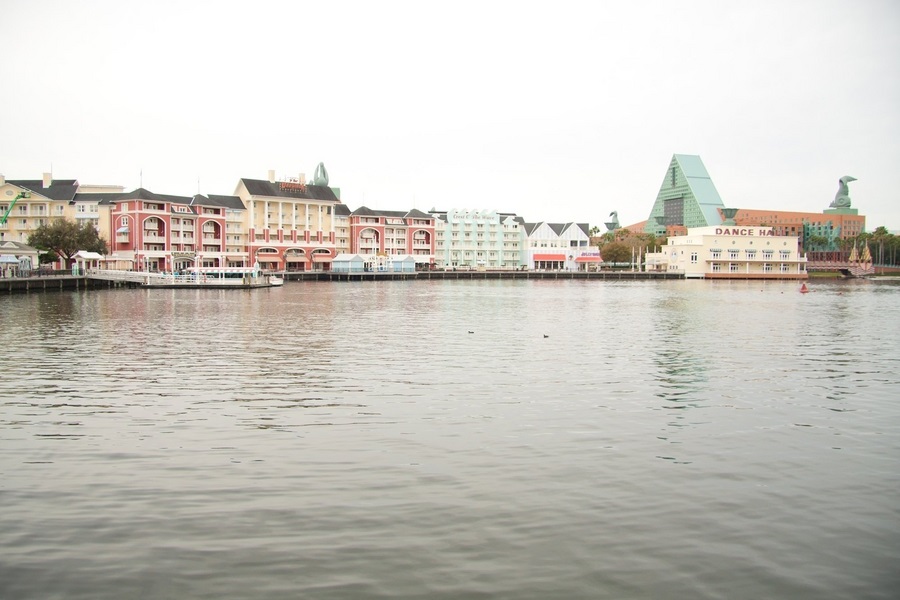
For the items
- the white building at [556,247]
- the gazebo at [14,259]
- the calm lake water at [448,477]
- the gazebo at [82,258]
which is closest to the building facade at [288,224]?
the gazebo at [82,258]

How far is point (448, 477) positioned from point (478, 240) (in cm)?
14617

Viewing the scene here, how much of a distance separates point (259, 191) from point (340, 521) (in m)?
120

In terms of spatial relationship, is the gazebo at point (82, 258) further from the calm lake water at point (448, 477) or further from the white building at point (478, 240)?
the white building at point (478, 240)

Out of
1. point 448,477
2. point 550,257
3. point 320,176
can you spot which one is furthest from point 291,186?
point 448,477

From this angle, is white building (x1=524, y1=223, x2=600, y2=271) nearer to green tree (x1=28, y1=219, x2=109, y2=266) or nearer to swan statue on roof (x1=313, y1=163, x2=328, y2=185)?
swan statue on roof (x1=313, y1=163, x2=328, y2=185)

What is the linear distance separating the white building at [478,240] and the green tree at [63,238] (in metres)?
77.4

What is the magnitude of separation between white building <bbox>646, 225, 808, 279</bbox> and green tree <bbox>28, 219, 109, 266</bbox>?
10715cm

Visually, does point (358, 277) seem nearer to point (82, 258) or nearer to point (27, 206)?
point (82, 258)

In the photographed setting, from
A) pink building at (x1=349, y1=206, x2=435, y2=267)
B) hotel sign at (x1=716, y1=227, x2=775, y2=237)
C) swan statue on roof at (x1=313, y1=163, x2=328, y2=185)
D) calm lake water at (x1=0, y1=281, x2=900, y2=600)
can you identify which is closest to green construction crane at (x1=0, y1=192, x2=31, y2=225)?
pink building at (x1=349, y1=206, x2=435, y2=267)

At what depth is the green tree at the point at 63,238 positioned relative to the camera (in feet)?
277

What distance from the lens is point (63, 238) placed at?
84750 mm

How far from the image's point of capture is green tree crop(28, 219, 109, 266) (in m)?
84.5

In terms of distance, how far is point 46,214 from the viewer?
107875 millimetres

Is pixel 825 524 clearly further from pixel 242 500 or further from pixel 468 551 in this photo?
pixel 242 500
